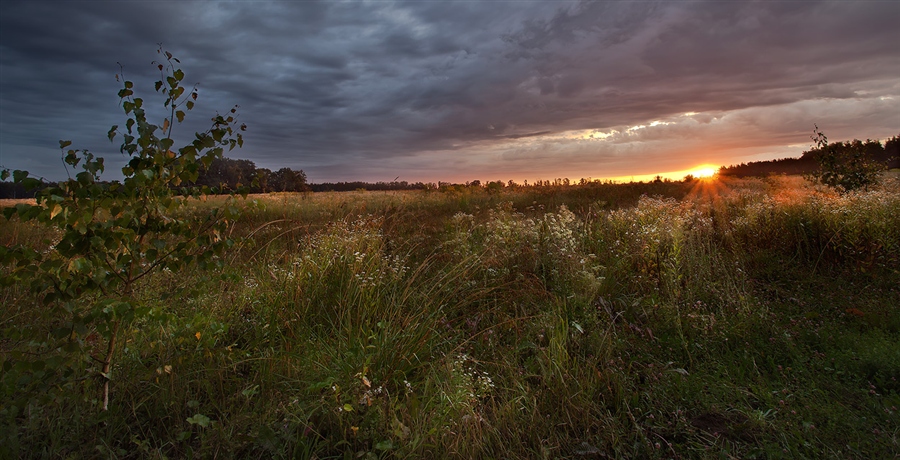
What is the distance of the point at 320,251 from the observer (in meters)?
5.04

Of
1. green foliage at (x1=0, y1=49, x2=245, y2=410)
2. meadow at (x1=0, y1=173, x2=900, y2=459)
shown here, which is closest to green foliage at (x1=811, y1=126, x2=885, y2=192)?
meadow at (x1=0, y1=173, x2=900, y2=459)

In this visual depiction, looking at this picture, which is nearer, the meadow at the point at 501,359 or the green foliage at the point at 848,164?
the meadow at the point at 501,359

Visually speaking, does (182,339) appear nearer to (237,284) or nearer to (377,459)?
(377,459)

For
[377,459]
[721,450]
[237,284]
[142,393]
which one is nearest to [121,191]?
A: [142,393]

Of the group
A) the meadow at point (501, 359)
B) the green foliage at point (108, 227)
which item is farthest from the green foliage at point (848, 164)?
the green foliage at point (108, 227)

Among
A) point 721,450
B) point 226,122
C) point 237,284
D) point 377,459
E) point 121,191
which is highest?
point 226,122

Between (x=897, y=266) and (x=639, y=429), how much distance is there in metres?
5.26

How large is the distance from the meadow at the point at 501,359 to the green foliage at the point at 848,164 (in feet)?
17.9

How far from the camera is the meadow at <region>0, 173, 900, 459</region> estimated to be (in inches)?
99.7

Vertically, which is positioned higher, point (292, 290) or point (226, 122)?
point (226, 122)

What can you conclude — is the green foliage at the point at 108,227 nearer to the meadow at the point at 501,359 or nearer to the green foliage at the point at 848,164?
the meadow at the point at 501,359

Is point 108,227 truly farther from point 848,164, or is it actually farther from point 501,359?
point 848,164

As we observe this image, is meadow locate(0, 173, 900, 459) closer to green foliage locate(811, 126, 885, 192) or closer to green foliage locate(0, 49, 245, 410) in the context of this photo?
green foliage locate(0, 49, 245, 410)

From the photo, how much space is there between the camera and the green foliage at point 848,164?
412 inches
